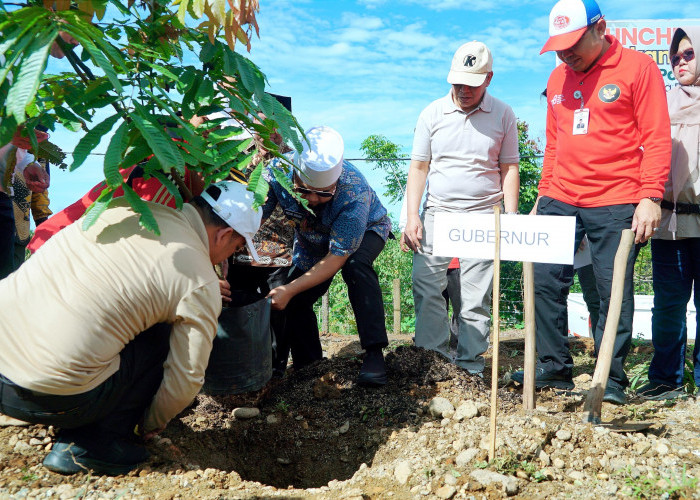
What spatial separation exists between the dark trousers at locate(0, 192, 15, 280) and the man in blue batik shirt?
1919 mm

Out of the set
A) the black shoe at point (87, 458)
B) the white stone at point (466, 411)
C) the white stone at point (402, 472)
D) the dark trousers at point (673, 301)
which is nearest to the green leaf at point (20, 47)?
the black shoe at point (87, 458)

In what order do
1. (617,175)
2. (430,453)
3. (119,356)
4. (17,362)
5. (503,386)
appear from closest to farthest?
1. (17,362)
2. (119,356)
3. (430,453)
4. (617,175)
5. (503,386)

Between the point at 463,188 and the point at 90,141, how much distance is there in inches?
93.2

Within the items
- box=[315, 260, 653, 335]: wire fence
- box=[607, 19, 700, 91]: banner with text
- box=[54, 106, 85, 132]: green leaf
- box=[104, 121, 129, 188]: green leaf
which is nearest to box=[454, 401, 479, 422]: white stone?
box=[104, 121, 129, 188]: green leaf

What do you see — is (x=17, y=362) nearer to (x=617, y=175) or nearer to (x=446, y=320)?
(x=446, y=320)

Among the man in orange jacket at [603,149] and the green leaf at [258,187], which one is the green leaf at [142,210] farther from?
the man in orange jacket at [603,149]

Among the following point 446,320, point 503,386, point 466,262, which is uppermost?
point 466,262

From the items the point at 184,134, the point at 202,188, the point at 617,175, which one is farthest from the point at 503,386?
the point at 184,134

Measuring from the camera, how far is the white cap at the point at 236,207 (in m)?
2.46

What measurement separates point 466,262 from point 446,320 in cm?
41

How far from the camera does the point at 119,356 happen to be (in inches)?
93.9

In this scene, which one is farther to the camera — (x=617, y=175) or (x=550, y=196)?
(x=550, y=196)

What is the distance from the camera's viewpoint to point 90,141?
193cm

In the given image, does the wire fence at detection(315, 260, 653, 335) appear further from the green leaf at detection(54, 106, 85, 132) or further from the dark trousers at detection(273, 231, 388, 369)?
the green leaf at detection(54, 106, 85, 132)
